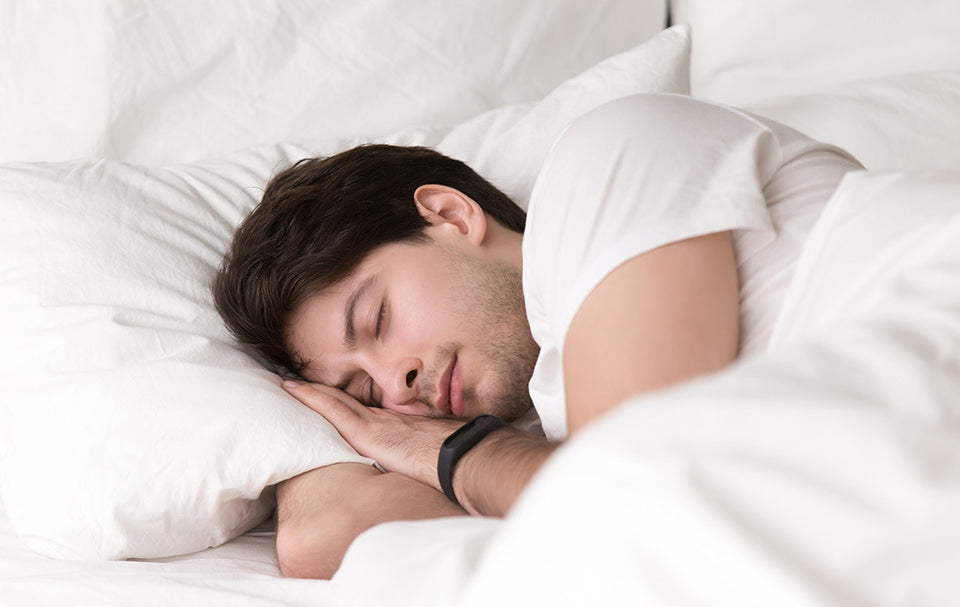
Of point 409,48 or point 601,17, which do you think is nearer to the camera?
point 409,48

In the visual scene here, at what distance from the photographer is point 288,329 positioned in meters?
1.41

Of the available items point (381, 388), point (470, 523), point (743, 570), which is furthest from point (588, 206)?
point (743, 570)

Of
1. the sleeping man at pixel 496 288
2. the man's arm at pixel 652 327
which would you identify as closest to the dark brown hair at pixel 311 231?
the sleeping man at pixel 496 288

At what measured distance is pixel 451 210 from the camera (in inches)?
57.9

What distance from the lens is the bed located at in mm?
498

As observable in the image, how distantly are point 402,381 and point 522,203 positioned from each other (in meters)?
0.41

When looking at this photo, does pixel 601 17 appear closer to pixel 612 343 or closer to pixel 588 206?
pixel 588 206

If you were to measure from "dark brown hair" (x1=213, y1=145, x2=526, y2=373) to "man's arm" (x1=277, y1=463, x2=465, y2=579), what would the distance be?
Answer: 25 centimetres

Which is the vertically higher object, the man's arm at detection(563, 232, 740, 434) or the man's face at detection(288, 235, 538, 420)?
the man's arm at detection(563, 232, 740, 434)

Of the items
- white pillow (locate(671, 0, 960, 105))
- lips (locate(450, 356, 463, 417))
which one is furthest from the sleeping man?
white pillow (locate(671, 0, 960, 105))

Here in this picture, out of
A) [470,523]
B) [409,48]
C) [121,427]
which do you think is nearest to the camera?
[470,523]

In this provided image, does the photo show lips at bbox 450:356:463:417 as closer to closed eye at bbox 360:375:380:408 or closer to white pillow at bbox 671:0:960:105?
closed eye at bbox 360:375:380:408

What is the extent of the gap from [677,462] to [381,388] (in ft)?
2.93

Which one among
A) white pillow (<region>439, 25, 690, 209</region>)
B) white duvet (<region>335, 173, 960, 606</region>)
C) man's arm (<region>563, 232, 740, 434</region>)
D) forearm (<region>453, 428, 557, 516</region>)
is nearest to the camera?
white duvet (<region>335, 173, 960, 606</region>)
